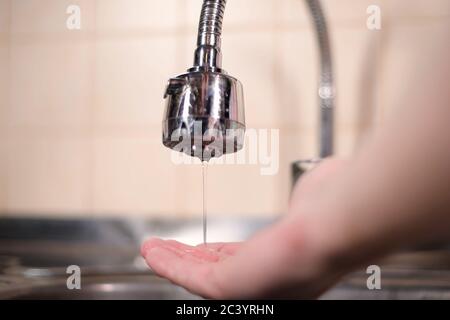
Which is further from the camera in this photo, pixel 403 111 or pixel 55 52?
pixel 55 52

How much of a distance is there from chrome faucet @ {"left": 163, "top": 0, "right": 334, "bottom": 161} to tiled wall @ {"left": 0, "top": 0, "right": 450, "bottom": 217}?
0.31 meters

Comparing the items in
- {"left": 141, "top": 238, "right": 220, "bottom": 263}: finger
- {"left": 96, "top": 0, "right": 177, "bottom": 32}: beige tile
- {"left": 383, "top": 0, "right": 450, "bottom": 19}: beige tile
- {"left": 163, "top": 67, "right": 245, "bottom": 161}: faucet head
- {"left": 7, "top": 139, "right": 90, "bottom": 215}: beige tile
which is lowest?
{"left": 141, "top": 238, "right": 220, "bottom": 263}: finger

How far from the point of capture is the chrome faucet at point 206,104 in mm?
363

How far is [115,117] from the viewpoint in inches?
28.7

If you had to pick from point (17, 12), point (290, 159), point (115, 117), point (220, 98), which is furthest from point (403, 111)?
point (17, 12)

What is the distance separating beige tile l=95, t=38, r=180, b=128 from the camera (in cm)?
72

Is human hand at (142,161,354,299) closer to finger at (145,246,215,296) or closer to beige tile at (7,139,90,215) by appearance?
finger at (145,246,215,296)

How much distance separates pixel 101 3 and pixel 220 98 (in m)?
0.47

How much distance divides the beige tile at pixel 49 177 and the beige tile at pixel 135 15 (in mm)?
199

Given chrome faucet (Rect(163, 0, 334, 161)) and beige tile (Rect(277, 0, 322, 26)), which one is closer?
chrome faucet (Rect(163, 0, 334, 161))

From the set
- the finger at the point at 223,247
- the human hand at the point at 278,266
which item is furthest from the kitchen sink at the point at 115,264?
the human hand at the point at 278,266

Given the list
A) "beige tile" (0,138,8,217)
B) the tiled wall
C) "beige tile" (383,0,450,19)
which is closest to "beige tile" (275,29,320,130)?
the tiled wall

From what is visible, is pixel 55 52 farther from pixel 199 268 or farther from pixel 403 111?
pixel 403 111

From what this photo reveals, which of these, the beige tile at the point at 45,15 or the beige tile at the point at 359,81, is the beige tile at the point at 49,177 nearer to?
the beige tile at the point at 45,15
